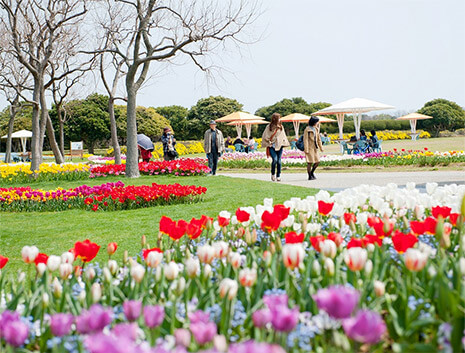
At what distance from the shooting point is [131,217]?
823 centimetres

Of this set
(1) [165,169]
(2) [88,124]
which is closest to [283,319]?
(1) [165,169]

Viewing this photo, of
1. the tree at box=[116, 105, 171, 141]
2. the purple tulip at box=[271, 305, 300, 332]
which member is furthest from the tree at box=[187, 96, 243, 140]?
the purple tulip at box=[271, 305, 300, 332]

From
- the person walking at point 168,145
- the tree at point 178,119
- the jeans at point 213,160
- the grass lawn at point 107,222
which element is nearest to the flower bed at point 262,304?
the grass lawn at point 107,222

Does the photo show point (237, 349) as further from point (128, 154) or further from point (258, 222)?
point (128, 154)

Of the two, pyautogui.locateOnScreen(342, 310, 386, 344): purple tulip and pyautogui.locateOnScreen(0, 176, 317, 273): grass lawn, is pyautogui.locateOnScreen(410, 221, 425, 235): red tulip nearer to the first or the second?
pyautogui.locateOnScreen(342, 310, 386, 344): purple tulip

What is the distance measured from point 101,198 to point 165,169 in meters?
7.65

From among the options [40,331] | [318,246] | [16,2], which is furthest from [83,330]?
[16,2]

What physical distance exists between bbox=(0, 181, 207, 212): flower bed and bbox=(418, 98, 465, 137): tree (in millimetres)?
54122

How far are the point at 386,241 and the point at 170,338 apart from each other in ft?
5.92

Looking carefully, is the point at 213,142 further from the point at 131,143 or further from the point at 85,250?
the point at 85,250

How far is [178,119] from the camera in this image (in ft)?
207

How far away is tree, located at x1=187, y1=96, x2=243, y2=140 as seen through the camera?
59125 millimetres

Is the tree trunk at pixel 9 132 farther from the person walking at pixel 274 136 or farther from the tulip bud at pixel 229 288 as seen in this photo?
the tulip bud at pixel 229 288

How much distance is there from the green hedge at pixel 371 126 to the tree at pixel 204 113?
11.1 metres
